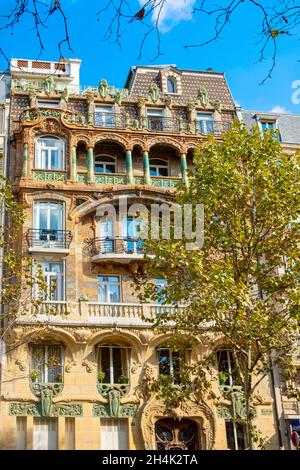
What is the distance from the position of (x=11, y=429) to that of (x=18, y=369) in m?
2.51

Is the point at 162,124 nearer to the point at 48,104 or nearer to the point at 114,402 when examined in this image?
the point at 48,104

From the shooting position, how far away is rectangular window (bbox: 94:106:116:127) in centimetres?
3684

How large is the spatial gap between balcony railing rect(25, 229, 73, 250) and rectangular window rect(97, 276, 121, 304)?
2.33 meters

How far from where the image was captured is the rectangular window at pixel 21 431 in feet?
96.1

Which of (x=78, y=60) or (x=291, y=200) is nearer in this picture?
(x=291, y=200)

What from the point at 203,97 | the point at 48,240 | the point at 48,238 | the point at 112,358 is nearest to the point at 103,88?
the point at 203,97

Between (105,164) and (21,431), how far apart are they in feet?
46.3

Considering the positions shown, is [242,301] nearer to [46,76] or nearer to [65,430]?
[65,430]

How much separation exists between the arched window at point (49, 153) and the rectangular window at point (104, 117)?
93.6 inches

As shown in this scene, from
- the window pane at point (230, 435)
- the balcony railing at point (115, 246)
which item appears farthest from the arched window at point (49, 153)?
the window pane at point (230, 435)

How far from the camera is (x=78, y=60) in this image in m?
41.2

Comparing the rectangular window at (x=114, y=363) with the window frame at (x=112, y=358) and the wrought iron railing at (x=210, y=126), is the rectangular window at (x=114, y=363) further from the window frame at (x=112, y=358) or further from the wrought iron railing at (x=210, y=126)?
the wrought iron railing at (x=210, y=126)

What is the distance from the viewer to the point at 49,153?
35.6 m
